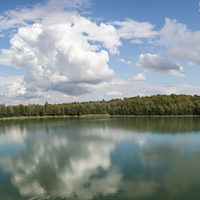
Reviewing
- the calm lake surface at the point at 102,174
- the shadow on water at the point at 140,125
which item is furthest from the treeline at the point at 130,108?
the calm lake surface at the point at 102,174

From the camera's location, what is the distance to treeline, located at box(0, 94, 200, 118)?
92.2 m

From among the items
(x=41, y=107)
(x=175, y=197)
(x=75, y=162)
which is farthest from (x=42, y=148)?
(x=41, y=107)

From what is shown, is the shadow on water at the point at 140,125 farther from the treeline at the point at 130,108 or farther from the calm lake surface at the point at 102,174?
the treeline at the point at 130,108

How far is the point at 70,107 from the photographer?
118m

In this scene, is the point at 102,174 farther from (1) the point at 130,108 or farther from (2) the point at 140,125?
(1) the point at 130,108

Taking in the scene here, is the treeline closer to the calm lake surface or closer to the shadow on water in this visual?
the shadow on water

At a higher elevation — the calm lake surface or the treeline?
the treeline

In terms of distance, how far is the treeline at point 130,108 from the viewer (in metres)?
92.2

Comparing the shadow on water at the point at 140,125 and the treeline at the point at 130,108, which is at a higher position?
the treeline at the point at 130,108

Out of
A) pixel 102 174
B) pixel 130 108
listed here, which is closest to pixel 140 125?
pixel 102 174

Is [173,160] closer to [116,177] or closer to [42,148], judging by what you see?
[116,177]

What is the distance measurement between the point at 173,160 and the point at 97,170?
7893mm

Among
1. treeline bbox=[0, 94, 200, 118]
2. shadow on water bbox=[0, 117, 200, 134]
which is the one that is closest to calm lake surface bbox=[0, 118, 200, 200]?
shadow on water bbox=[0, 117, 200, 134]

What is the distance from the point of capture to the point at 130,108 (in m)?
107
